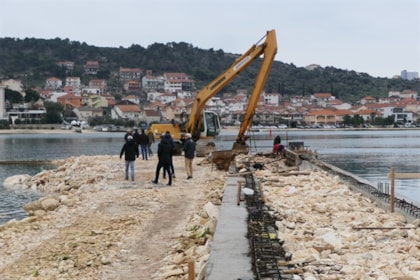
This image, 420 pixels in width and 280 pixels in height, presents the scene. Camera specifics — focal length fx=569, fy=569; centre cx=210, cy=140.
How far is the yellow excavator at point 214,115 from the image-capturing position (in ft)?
83.7

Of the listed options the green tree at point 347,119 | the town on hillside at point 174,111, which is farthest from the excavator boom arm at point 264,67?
the green tree at point 347,119

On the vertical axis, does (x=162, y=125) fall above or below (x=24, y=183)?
above

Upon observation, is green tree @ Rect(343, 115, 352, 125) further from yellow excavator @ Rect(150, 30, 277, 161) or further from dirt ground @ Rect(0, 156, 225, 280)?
dirt ground @ Rect(0, 156, 225, 280)

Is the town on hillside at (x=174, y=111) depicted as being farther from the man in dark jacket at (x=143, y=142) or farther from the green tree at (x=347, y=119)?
the man in dark jacket at (x=143, y=142)

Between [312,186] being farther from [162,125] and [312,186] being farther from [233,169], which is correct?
[162,125]

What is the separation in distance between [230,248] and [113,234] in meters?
3.28

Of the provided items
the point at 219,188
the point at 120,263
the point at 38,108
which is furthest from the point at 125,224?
the point at 38,108

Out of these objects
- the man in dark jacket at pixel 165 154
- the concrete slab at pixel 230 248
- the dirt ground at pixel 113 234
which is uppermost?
the man in dark jacket at pixel 165 154

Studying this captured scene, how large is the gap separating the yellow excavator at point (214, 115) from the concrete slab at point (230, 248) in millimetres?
13674

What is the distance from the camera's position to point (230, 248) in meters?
7.95

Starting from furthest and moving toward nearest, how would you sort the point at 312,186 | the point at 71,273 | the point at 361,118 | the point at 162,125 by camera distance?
the point at 361,118 < the point at 162,125 < the point at 312,186 < the point at 71,273

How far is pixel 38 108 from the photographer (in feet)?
457

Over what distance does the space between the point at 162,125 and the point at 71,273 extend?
22995mm

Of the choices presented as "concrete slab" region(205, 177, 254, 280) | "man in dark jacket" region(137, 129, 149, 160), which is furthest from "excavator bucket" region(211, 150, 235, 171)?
"concrete slab" region(205, 177, 254, 280)
